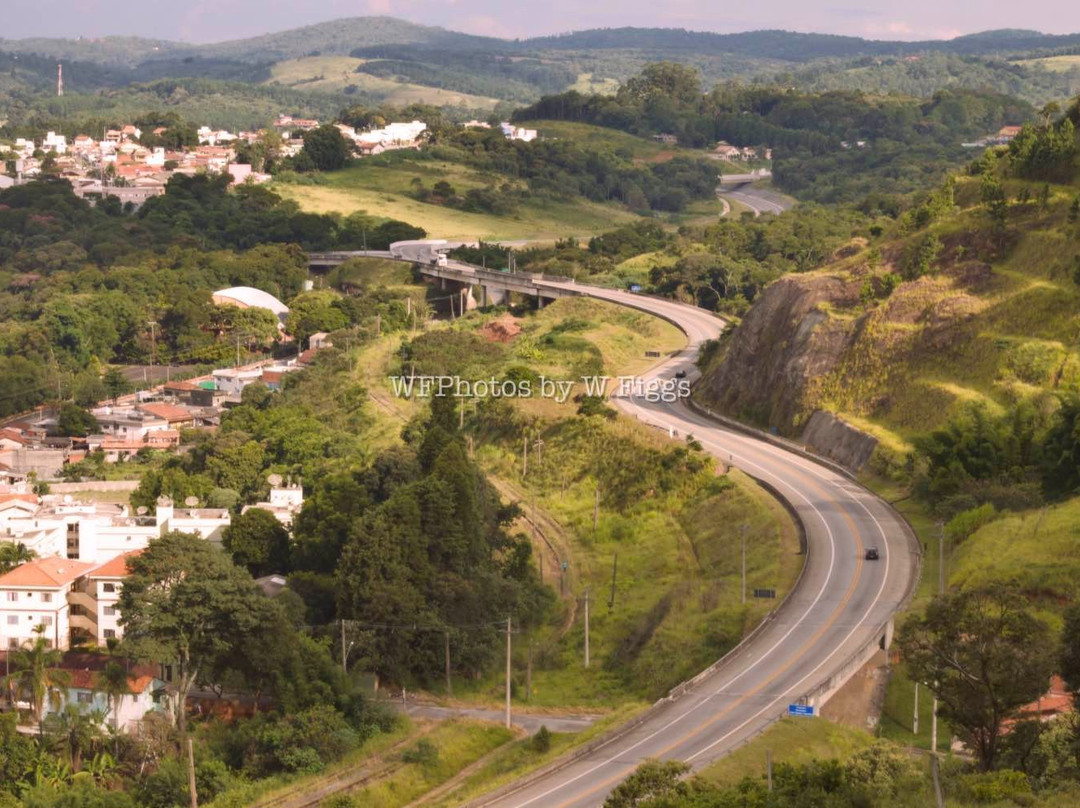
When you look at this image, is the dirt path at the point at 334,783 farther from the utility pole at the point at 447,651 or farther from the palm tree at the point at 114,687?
the palm tree at the point at 114,687

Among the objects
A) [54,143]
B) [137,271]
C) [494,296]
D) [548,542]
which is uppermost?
[548,542]

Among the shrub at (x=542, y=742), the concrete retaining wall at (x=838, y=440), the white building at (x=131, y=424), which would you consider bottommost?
the white building at (x=131, y=424)

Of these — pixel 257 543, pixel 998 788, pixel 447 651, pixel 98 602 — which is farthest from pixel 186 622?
pixel 998 788

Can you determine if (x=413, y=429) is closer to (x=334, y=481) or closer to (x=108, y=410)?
(x=334, y=481)

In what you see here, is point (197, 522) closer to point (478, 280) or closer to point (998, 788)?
point (998, 788)

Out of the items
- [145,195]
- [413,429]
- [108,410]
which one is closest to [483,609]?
[413,429]

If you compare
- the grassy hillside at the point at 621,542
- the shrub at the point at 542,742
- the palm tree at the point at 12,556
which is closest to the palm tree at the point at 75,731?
the grassy hillside at the point at 621,542

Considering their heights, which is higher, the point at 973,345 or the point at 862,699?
the point at 973,345

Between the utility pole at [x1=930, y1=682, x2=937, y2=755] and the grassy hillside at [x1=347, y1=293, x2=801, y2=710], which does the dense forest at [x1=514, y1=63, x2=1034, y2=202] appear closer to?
the grassy hillside at [x1=347, y1=293, x2=801, y2=710]
